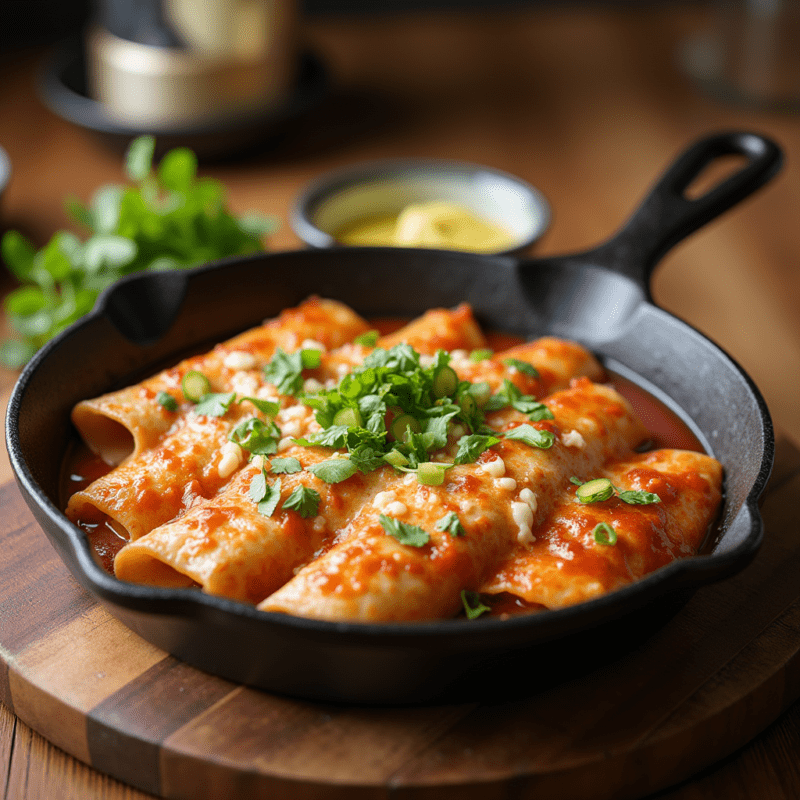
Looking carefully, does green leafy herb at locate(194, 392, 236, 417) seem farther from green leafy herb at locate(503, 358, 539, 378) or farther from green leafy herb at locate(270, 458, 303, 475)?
green leafy herb at locate(503, 358, 539, 378)

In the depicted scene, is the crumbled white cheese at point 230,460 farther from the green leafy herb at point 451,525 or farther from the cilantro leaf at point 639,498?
the cilantro leaf at point 639,498

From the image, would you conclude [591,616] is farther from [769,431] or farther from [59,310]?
[59,310]

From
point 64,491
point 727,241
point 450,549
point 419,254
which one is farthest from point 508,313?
point 727,241

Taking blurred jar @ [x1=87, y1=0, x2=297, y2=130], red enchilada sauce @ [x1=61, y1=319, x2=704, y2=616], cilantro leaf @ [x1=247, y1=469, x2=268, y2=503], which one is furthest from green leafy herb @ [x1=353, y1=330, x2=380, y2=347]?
blurred jar @ [x1=87, y1=0, x2=297, y2=130]

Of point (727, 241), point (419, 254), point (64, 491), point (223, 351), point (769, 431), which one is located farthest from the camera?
point (727, 241)

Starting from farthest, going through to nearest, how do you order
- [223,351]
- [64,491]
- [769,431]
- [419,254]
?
[419,254]
[223,351]
[64,491]
[769,431]

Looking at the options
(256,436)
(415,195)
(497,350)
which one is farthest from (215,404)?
(415,195)
